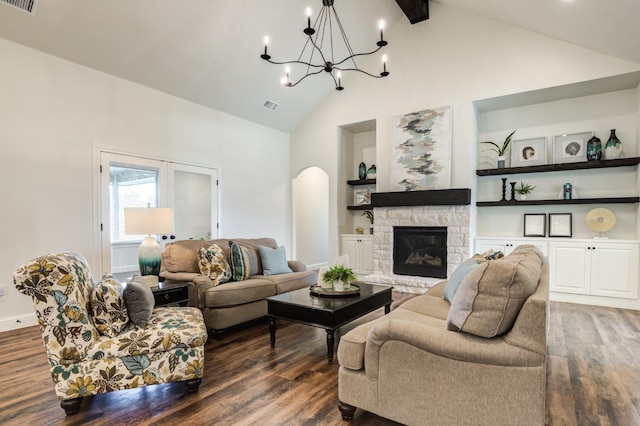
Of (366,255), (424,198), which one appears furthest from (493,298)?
(366,255)

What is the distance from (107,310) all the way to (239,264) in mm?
1759

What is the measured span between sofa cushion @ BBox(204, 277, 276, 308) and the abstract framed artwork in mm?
3080

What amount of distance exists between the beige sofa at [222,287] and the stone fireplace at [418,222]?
6.78 ft

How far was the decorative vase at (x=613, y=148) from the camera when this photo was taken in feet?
15.3

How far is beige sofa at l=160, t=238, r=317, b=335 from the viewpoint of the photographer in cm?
337

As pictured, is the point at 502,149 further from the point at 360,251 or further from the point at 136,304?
the point at 136,304

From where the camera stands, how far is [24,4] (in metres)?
3.42

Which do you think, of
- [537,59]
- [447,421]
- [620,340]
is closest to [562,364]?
[620,340]

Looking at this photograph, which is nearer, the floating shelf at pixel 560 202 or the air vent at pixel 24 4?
the air vent at pixel 24 4

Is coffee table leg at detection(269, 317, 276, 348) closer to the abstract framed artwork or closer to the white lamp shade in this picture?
the white lamp shade

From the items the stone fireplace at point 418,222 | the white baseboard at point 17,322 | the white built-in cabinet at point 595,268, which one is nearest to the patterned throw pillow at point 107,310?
the white baseboard at point 17,322

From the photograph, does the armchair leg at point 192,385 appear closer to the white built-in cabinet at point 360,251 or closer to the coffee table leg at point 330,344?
the coffee table leg at point 330,344

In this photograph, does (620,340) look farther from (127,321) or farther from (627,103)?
(127,321)

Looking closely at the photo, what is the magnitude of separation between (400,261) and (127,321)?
14.7 ft
